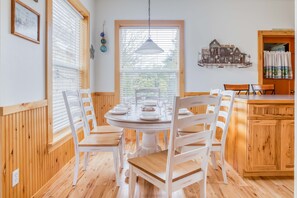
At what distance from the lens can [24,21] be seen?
182cm

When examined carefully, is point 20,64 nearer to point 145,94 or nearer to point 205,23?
point 145,94

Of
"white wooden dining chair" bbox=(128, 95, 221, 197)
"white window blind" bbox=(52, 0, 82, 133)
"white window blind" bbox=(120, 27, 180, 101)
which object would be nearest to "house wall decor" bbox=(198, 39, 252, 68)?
"white window blind" bbox=(120, 27, 180, 101)

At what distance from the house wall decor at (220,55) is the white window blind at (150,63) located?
0.49 m

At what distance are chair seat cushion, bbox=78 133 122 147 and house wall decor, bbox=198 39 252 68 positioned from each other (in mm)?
2312

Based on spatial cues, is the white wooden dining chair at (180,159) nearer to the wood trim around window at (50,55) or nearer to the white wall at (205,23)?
the wood trim around window at (50,55)

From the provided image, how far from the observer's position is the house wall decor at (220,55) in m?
3.93

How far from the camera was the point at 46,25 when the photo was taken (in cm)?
222

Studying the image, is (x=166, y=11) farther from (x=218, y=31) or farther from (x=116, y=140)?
(x=116, y=140)

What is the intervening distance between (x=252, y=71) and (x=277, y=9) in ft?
4.03

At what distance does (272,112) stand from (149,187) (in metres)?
1.49

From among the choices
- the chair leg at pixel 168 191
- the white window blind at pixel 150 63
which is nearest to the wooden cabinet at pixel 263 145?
the chair leg at pixel 168 191

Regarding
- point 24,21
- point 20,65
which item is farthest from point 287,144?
point 24,21

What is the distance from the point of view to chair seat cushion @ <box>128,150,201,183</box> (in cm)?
142

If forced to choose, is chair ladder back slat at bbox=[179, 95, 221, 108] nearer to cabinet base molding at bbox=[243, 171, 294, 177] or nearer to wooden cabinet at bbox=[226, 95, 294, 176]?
wooden cabinet at bbox=[226, 95, 294, 176]
